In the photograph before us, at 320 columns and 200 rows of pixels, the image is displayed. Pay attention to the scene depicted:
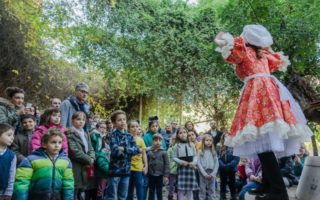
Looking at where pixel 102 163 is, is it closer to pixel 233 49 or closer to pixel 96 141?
pixel 96 141

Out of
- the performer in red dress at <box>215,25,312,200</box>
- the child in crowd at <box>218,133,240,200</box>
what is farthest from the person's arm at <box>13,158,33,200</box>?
the child in crowd at <box>218,133,240,200</box>

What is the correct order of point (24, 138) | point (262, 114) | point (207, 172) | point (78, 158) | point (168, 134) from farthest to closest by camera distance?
point (168, 134)
point (207, 172)
point (78, 158)
point (24, 138)
point (262, 114)

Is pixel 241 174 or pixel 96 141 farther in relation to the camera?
pixel 241 174

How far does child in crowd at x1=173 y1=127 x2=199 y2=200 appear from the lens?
731 centimetres

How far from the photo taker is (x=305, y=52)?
28.1 ft

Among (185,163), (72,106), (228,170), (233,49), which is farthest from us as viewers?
(228,170)

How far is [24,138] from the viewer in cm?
521

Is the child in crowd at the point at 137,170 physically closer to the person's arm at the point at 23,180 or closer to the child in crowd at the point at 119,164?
the child in crowd at the point at 119,164

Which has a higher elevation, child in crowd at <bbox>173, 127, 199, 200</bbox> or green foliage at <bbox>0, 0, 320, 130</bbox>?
green foliage at <bbox>0, 0, 320, 130</bbox>

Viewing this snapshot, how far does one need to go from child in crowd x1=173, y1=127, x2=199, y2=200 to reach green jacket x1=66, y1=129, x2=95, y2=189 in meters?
2.28

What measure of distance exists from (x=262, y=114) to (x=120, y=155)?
2.95 metres

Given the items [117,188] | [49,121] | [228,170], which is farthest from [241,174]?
[49,121]

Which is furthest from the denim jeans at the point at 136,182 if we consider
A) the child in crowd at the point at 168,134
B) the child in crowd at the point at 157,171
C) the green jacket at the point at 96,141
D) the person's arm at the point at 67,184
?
the child in crowd at the point at 168,134

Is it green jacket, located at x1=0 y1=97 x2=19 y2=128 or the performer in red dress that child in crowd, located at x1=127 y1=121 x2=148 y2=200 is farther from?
the performer in red dress
